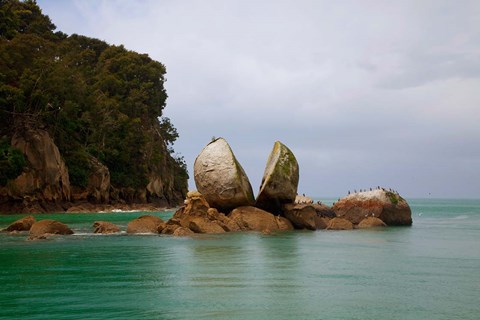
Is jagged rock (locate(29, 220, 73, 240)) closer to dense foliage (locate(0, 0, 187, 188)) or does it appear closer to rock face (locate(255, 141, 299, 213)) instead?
rock face (locate(255, 141, 299, 213))

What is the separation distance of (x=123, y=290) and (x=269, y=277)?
12.8 ft

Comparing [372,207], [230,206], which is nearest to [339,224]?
[372,207]

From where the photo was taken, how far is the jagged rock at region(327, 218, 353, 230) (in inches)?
1170

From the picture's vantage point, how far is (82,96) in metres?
52.5

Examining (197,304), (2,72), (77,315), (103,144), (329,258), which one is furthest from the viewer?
(103,144)

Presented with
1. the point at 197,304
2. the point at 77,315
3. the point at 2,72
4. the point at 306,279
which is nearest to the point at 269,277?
the point at 306,279

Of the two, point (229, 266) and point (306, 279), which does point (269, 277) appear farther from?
point (229, 266)

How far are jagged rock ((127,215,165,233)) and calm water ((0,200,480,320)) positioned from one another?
348cm

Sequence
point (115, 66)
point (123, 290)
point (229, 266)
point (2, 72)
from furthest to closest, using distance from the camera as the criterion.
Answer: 1. point (115, 66)
2. point (2, 72)
3. point (229, 266)
4. point (123, 290)

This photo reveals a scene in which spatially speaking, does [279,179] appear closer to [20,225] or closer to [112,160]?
[20,225]

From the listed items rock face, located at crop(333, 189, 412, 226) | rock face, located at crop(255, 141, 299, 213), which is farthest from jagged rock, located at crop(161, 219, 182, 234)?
rock face, located at crop(333, 189, 412, 226)

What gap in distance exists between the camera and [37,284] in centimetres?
1284

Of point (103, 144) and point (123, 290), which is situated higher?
point (103, 144)

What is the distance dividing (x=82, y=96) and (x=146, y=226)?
1138 inches
